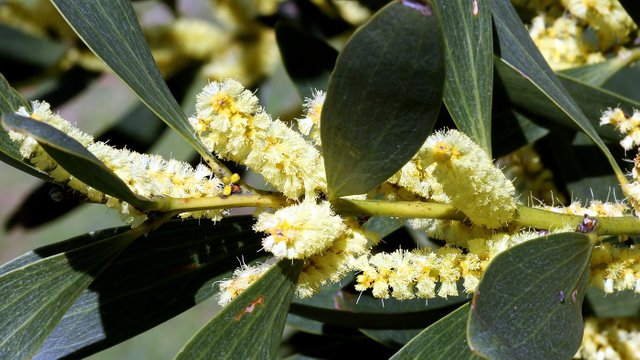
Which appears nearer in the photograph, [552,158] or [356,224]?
[356,224]

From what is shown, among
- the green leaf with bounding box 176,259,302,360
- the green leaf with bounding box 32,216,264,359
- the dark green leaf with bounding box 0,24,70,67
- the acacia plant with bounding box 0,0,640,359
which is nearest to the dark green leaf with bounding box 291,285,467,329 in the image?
the acacia plant with bounding box 0,0,640,359

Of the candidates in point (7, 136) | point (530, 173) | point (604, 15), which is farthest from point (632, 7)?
point (7, 136)

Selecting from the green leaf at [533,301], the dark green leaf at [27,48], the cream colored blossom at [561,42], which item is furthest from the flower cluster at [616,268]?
the dark green leaf at [27,48]

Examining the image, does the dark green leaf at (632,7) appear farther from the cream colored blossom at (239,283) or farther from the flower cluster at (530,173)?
the cream colored blossom at (239,283)

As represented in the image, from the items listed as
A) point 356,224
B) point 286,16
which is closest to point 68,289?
point 356,224

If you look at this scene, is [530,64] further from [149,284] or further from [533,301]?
[149,284]

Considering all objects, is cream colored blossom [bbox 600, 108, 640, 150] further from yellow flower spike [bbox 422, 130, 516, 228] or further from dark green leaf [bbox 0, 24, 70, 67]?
dark green leaf [bbox 0, 24, 70, 67]

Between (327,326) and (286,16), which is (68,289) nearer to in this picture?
(327,326)
